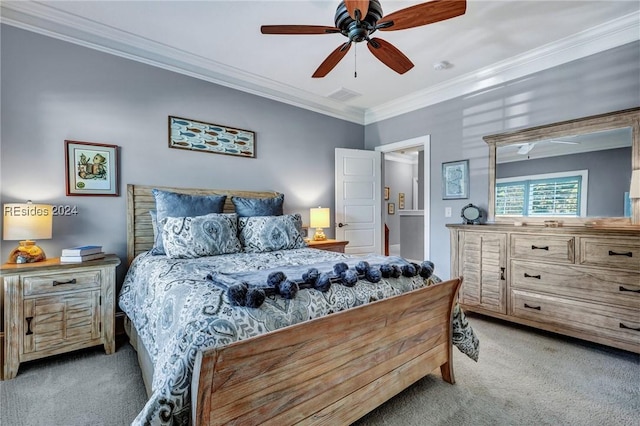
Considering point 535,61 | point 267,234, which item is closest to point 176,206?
point 267,234

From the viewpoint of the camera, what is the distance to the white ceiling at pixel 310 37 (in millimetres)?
2314

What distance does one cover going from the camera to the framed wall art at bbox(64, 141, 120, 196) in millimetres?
2541

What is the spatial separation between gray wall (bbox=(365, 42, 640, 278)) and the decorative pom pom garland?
6.90ft

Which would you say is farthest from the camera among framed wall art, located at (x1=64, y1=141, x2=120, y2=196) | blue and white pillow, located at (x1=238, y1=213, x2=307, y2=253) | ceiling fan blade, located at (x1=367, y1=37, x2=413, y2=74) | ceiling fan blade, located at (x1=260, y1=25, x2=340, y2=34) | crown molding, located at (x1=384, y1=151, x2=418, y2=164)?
crown molding, located at (x1=384, y1=151, x2=418, y2=164)

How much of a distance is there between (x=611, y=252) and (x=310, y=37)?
9.91 ft

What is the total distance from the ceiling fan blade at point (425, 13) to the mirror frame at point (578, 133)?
6.18 feet

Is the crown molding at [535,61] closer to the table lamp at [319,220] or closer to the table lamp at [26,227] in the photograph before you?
the table lamp at [319,220]

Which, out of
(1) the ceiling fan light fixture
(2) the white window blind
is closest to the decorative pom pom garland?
(2) the white window blind

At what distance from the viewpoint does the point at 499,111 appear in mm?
3258

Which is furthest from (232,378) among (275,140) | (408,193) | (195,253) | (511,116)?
(408,193)

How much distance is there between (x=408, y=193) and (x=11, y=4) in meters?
8.03

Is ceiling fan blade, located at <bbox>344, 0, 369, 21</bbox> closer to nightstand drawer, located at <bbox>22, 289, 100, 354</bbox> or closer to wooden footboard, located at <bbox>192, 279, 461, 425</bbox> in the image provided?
wooden footboard, located at <bbox>192, 279, 461, 425</bbox>

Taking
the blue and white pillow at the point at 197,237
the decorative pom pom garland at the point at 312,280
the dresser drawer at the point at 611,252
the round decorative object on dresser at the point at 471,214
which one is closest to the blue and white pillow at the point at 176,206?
the blue and white pillow at the point at 197,237

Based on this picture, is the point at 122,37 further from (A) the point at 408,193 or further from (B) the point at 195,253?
(A) the point at 408,193
